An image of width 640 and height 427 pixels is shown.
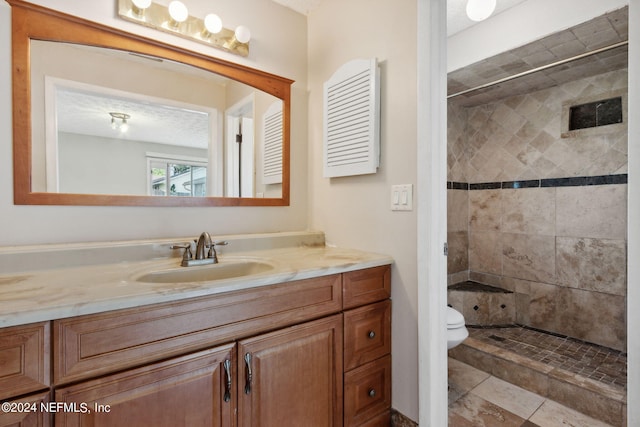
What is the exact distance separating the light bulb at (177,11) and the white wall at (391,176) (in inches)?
31.6

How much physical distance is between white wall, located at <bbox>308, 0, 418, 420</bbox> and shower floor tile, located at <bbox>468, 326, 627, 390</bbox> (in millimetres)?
1251

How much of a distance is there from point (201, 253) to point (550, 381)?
2.08 meters

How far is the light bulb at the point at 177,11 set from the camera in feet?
4.81

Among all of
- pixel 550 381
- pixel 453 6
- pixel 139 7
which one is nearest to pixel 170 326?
pixel 139 7

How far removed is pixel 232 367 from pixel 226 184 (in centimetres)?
99

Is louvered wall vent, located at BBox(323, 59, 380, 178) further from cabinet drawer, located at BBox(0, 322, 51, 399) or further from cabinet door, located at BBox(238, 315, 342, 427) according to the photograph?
cabinet drawer, located at BBox(0, 322, 51, 399)

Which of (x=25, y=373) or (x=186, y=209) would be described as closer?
(x=25, y=373)

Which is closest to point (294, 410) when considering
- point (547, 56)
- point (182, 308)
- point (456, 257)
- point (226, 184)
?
point (182, 308)

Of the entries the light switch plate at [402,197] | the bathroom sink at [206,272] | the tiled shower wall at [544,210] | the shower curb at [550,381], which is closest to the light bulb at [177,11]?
the bathroom sink at [206,272]

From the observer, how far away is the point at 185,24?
61.1 inches

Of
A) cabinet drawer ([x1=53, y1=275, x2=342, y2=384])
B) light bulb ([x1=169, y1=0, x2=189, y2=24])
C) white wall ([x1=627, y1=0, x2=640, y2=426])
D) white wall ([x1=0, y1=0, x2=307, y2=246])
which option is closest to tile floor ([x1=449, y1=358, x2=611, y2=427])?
white wall ([x1=627, y1=0, x2=640, y2=426])

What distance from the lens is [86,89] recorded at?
1.34m

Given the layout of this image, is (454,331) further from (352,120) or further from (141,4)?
(141,4)

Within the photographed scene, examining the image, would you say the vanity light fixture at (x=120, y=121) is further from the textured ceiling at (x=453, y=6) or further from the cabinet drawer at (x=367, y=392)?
the cabinet drawer at (x=367, y=392)
